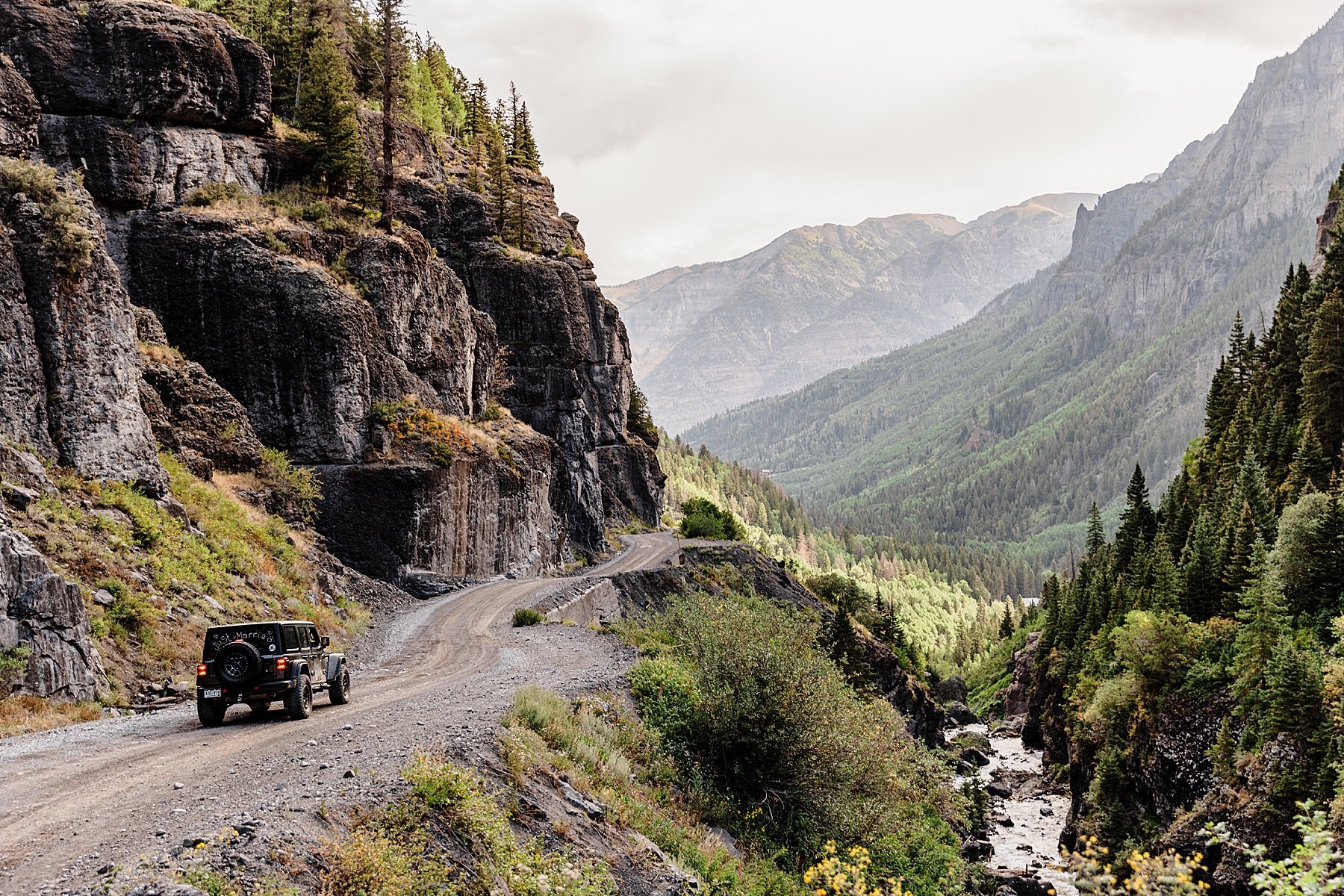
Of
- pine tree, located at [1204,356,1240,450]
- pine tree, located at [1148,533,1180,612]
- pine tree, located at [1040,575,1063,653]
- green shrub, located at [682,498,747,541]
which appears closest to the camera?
pine tree, located at [1148,533,1180,612]

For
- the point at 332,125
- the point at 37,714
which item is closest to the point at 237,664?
the point at 37,714

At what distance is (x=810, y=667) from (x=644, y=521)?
63995 mm

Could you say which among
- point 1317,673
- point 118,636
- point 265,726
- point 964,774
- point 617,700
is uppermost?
point 118,636

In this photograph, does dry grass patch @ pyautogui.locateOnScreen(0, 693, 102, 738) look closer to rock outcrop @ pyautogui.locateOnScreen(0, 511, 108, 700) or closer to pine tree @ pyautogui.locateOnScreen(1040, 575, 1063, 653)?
rock outcrop @ pyautogui.locateOnScreen(0, 511, 108, 700)

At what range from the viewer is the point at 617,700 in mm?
24688

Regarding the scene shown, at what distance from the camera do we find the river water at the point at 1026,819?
4609 centimetres

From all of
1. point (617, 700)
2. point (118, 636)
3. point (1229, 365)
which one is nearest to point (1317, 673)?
point (617, 700)

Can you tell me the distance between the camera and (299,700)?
19.1 m

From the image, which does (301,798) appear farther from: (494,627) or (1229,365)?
(1229,365)

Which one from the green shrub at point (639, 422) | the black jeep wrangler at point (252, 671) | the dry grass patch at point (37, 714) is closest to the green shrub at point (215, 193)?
the dry grass patch at point (37, 714)

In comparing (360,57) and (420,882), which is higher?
(360,57)

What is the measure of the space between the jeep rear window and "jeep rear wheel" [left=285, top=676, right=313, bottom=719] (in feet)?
3.22

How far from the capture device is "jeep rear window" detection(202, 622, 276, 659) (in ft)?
62.3

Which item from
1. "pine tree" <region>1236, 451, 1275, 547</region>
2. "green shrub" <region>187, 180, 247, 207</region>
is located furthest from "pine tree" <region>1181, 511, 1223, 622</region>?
"green shrub" <region>187, 180, 247, 207</region>
